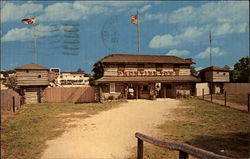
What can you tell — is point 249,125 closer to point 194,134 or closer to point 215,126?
point 215,126

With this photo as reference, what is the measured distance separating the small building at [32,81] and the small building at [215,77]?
93.9ft

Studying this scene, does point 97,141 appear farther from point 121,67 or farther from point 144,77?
point 144,77

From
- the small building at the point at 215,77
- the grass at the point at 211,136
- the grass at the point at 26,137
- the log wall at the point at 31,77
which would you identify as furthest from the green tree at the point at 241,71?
the grass at the point at 26,137

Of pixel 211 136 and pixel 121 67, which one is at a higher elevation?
pixel 121 67

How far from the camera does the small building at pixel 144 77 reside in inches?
1097

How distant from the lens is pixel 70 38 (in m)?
24.1

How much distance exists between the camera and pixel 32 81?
1072 inches

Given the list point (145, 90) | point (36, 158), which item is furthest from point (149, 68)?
point (36, 158)

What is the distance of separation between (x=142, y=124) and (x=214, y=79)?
26261mm

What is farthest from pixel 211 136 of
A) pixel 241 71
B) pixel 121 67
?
pixel 241 71

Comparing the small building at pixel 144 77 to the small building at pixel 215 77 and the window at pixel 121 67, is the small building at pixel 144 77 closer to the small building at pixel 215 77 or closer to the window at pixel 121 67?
the window at pixel 121 67

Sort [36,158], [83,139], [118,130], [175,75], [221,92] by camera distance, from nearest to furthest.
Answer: [36,158]
[83,139]
[118,130]
[175,75]
[221,92]

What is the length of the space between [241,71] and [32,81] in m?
43.8

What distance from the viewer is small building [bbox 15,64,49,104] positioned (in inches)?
1059
